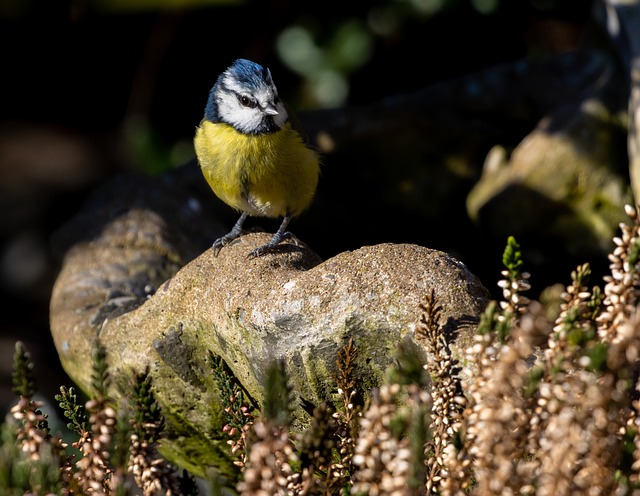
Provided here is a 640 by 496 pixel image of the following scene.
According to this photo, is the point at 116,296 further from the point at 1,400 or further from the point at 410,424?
the point at 1,400

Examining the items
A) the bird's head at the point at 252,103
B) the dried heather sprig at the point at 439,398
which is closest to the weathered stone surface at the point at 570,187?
the bird's head at the point at 252,103

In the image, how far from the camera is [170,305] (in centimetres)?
238

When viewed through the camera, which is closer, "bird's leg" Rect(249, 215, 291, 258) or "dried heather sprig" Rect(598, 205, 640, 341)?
"dried heather sprig" Rect(598, 205, 640, 341)

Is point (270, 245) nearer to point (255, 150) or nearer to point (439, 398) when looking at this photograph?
point (255, 150)

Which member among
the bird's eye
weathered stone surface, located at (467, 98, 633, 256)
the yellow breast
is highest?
weathered stone surface, located at (467, 98, 633, 256)

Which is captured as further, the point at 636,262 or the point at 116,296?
the point at 116,296

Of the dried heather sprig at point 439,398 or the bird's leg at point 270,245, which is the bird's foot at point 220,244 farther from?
the dried heather sprig at point 439,398

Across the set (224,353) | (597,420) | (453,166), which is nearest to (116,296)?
(224,353)

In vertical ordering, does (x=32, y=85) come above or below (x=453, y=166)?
above

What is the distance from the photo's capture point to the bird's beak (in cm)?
280

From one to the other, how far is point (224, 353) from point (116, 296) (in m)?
0.70

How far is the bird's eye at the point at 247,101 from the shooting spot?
284cm

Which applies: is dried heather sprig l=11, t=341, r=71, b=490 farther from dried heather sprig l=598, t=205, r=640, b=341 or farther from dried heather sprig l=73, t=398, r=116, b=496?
dried heather sprig l=598, t=205, r=640, b=341

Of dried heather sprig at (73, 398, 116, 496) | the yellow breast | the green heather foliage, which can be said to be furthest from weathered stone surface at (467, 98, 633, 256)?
dried heather sprig at (73, 398, 116, 496)
